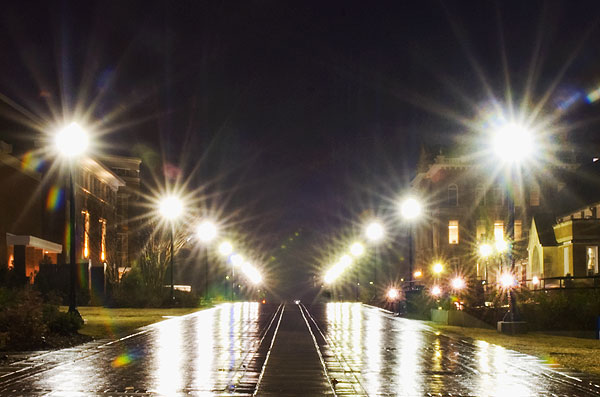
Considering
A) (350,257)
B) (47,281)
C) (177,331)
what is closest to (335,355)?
(177,331)

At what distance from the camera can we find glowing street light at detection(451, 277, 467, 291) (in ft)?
146

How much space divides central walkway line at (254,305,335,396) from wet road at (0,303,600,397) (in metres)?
0.02

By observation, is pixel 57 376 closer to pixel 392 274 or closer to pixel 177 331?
pixel 177 331

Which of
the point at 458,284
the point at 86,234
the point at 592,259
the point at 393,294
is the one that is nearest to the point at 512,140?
the point at 458,284

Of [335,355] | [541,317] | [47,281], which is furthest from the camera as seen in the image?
[47,281]

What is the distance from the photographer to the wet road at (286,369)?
1446cm

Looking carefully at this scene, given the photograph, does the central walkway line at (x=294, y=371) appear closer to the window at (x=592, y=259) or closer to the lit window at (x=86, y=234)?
the window at (x=592, y=259)

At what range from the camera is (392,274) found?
106875mm

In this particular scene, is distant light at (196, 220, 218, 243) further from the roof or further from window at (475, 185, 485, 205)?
the roof

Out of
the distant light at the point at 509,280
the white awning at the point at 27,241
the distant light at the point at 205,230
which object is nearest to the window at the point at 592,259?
the distant light at the point at 509,280

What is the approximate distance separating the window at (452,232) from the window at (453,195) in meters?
2.01

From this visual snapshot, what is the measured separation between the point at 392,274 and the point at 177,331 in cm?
7714

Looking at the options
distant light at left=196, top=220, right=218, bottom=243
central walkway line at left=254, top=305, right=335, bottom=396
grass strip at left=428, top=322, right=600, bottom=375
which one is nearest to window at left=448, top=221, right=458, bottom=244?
distant light at left=196, top=220, right=218, bottom=243

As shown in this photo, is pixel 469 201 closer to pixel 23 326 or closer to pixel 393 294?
pixel 393 294
